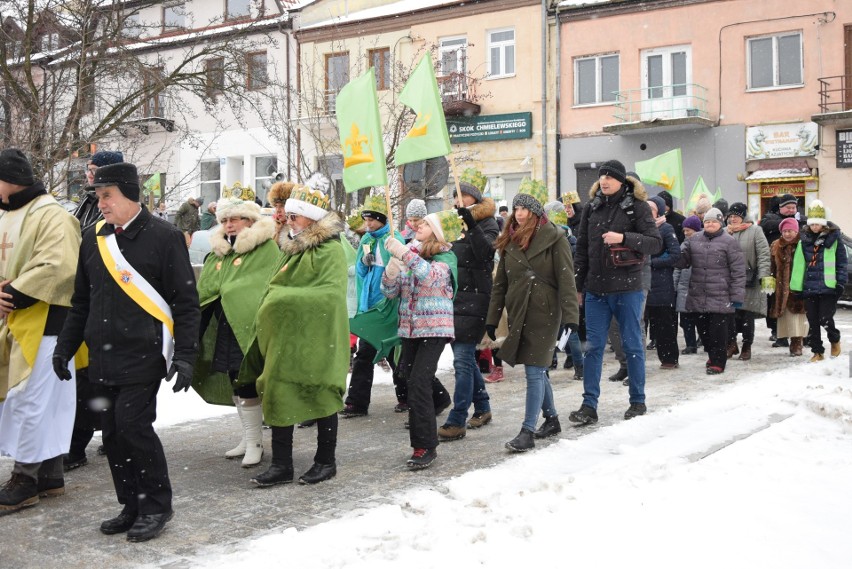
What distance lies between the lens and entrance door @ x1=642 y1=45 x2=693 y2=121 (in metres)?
26.5

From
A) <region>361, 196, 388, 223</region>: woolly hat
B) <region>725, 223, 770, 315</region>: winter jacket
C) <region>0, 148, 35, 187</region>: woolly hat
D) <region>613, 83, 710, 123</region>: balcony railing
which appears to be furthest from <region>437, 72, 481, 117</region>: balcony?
<region>0, 148, 35, 187</region>: woolly hat

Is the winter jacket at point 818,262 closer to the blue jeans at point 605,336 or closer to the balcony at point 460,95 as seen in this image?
the blue jeans at point 605,336

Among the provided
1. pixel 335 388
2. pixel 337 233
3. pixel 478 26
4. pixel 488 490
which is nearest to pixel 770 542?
pixel 488 490

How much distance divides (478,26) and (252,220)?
79.3ft

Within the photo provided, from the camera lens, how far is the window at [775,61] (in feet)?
82.2

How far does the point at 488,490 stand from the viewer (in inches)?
211

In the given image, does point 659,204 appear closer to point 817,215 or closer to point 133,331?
point 817,215

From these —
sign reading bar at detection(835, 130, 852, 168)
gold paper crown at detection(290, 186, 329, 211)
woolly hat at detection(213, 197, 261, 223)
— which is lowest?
woolly hat at detection(213, 197, 261, 223)

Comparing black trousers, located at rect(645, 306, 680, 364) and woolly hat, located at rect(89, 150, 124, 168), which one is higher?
woolly hat, located at rect(89, 150, 124, 168)

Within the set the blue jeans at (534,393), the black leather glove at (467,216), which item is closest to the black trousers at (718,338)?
the blue jeans at (534,393)

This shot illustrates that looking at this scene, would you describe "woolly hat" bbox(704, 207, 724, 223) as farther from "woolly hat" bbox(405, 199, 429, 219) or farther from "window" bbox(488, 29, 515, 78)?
"window" bbox(488, 29, 515, 78)

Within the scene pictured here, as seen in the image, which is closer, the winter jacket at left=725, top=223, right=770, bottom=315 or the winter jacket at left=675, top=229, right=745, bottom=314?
the winter jacket at left=675, top=229, right=745, bottom=314

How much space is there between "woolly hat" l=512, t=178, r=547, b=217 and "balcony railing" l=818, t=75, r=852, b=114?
19771mm

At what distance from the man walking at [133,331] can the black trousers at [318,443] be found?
38.7 inches
